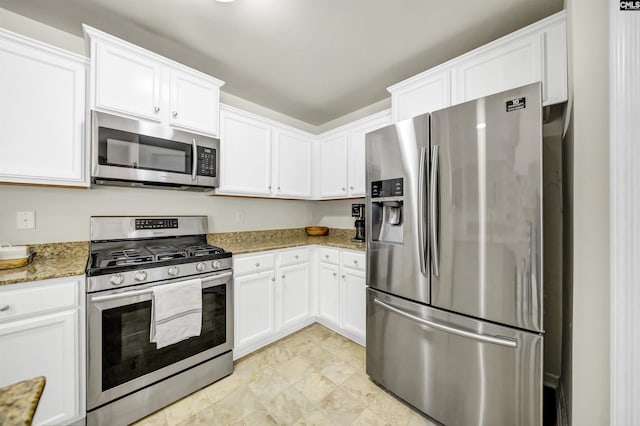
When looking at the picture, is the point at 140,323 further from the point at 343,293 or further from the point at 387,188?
the point at 387,188

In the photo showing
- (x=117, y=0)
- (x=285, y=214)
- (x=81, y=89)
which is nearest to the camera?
(x=117, y=0)

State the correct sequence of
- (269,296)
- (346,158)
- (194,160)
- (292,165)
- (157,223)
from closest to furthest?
(194,160)
(157,223)
(269,296)
(346,158)
(292,165)

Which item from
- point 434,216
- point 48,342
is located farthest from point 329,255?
point 48,342

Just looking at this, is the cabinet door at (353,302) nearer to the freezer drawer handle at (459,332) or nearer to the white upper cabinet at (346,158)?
the freezer drawer handle at (459,332)

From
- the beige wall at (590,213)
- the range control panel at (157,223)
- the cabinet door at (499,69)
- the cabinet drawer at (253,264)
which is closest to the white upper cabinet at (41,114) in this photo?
the range control panel at (157,223)

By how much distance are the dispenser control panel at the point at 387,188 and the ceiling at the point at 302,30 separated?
107cm

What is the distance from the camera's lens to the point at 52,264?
157 cm

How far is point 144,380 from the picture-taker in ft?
5.25

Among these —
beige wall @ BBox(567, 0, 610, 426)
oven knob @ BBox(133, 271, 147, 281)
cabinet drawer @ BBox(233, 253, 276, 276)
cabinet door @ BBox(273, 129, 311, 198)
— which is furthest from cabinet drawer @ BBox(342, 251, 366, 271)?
oven knob @ BBox(133, 271, 147, 281)

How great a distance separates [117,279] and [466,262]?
6.61 ft

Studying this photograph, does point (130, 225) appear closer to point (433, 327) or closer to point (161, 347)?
point (161, 347)

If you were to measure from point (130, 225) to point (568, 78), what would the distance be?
10.2ft

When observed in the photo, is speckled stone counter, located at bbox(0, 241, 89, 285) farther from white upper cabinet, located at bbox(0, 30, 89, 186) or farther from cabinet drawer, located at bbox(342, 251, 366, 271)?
cabinet drawer, located at bbox(342, 251, 366, 271)

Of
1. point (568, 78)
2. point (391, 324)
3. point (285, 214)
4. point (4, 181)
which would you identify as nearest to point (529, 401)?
point (391, 324)
